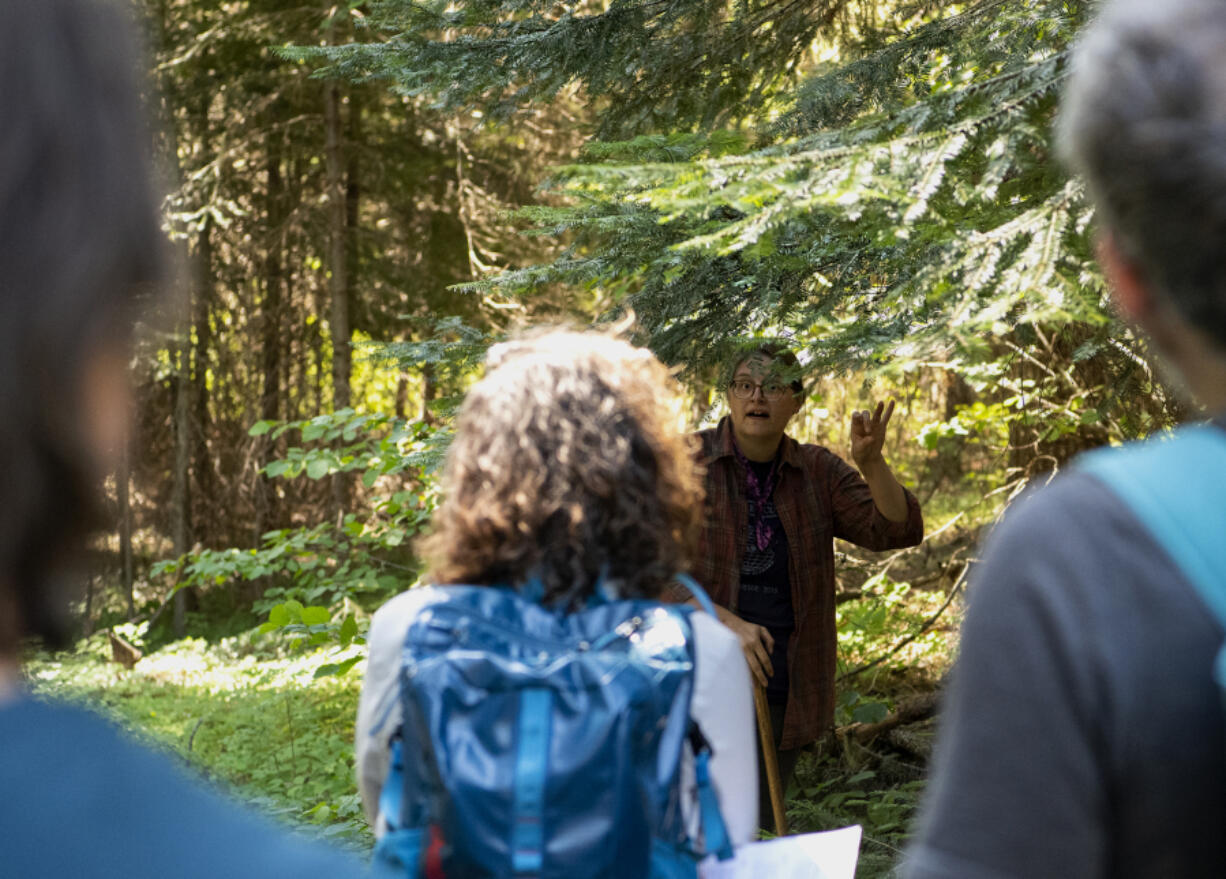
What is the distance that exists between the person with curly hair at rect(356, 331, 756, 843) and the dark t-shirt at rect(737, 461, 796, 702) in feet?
7.65

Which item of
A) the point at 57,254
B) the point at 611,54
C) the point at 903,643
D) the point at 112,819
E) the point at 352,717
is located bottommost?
the point at 352,717

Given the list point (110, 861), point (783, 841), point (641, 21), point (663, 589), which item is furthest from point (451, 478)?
point (641, 21)

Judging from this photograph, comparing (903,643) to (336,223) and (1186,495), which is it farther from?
(336,223)

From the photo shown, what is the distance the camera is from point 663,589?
200 cm

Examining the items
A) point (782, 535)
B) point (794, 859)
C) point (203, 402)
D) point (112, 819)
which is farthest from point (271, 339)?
point (112, 819)

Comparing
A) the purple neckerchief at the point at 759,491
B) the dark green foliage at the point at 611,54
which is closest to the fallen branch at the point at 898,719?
the purple neckerchief at the point at 759,491

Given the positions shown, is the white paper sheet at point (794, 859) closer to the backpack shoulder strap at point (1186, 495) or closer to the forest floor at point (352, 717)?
the backpack shoulder strap at point (1186, 495)

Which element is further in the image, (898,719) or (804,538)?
(898,719)

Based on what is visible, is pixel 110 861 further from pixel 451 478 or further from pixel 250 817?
pixel 451 478

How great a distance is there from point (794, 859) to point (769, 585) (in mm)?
2335

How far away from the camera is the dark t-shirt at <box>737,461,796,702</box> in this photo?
4.31 m

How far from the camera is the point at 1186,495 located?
88cm

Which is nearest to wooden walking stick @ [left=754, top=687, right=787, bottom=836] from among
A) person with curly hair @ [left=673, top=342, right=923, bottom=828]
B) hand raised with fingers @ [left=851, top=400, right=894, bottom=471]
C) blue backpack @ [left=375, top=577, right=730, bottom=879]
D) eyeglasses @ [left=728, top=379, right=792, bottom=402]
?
person with curly hair @ [left=673, top=342, right=923, bottom=828]

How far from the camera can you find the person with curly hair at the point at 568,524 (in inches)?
73.6
